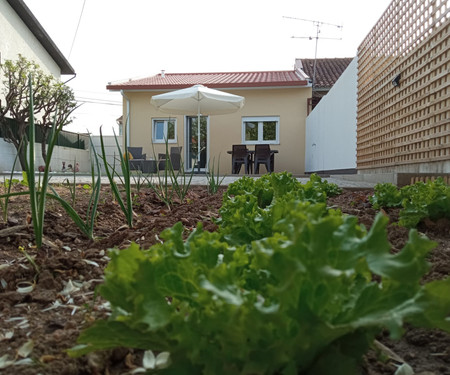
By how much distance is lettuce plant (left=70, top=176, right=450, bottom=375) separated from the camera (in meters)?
0.56

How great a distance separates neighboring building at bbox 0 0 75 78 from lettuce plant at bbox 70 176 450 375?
1526 cm

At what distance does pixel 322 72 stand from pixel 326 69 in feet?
1.92

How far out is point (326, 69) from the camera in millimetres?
17688

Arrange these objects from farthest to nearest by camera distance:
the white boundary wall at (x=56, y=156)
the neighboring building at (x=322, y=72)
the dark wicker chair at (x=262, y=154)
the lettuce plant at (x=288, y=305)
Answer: the neighboring building at (x=322, y=72) < the white boundary wall at (x=56, y=156) < the dark wicker chair at (x=262, y=154) < the lettuce plant at (x=288, y=305)

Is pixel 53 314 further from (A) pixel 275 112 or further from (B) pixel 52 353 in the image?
(A) pixel 275 112

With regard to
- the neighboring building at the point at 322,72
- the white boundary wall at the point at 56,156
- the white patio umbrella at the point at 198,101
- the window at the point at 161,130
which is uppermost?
the neighboring building at the point at 322,72

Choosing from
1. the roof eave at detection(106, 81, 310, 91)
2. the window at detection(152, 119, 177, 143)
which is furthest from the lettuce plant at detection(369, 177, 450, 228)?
the window at detection(152, 119, 177, 143)

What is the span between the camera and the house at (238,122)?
14570 mm

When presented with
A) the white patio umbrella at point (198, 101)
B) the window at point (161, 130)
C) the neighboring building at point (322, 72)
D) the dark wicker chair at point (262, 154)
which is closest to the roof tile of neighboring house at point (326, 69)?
the neighboring building at point (322, 72)

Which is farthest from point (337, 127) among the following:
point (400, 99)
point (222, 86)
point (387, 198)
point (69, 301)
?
point (69, 301)

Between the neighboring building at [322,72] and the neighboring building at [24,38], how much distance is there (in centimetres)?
1061

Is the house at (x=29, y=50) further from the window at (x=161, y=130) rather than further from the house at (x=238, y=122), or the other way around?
the window at (x=161, y=130)

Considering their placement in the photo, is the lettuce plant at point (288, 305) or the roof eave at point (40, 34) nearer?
the lettuce plant at point (288, 305)

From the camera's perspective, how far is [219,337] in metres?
0.58
